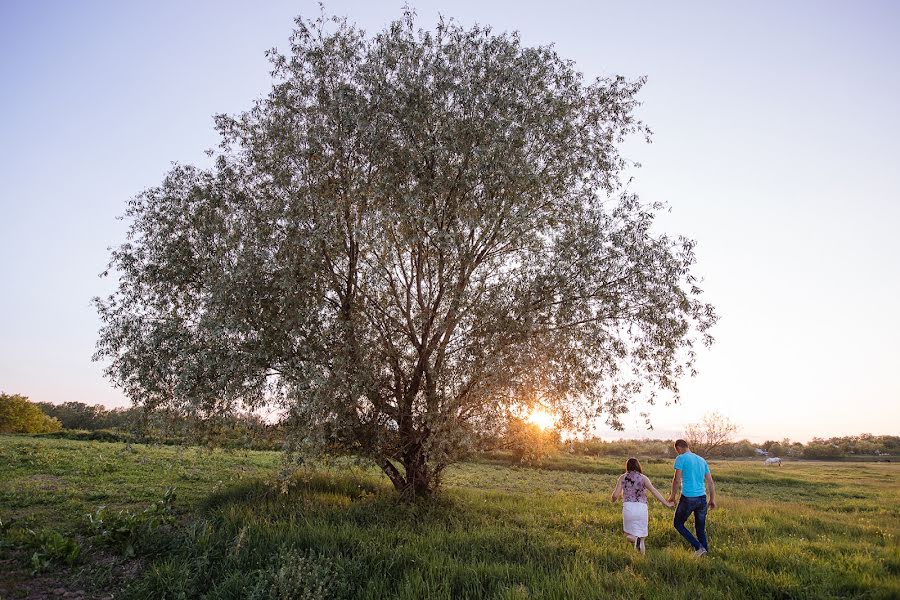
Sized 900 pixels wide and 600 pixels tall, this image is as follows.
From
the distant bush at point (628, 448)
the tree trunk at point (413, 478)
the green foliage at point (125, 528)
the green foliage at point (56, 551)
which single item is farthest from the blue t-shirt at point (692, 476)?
the distant bush at point (628, 448)

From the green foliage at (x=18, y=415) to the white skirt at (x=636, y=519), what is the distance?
7035 centimetres

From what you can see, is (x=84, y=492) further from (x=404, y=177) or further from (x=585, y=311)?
(x=585, y=311)

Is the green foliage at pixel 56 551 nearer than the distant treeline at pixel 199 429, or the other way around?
the green foliage at pixel 56 551

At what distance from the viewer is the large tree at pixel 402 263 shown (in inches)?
585

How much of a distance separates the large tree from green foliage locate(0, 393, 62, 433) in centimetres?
5924

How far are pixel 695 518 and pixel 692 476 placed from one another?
1.07 metres

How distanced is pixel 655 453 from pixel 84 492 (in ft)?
236

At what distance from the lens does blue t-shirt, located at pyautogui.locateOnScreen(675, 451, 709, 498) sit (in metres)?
13.3

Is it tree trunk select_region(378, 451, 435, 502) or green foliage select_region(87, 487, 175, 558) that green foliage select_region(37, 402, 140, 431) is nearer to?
green foliage select_region(87, 487, 175, 558)

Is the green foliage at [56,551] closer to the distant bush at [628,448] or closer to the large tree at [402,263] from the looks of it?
the large tree at [402,263]

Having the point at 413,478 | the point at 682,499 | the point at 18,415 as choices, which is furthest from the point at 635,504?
the point at 18,415

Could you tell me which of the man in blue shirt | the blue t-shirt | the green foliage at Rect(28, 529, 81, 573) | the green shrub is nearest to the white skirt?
the man in blue shirt

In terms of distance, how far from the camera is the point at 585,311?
1623cm

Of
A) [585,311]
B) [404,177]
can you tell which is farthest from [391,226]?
[585,311]
